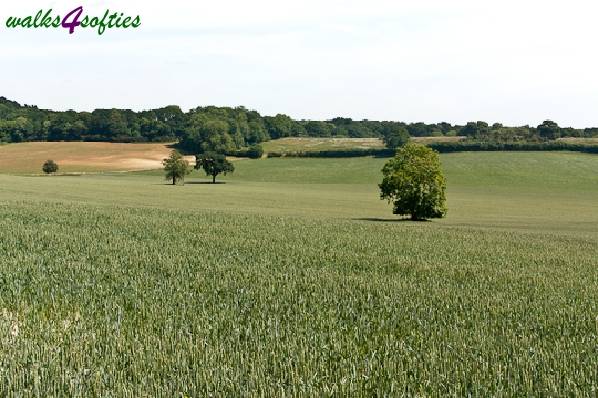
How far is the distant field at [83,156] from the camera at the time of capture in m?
138

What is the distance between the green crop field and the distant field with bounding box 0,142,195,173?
362 feet

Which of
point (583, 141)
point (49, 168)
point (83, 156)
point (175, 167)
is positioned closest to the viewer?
point (175, 167)

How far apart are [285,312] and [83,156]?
490 feet

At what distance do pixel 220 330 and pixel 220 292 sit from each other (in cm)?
397

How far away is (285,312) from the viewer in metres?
13.7

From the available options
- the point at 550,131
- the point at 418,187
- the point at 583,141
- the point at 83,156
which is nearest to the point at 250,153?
the point at 83,156

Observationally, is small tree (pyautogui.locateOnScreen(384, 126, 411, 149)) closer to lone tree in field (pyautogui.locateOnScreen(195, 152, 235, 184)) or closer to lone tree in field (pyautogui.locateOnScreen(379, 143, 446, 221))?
lone tree in field (pyautogui.locateOnScreen(195, 152, 235, 184))

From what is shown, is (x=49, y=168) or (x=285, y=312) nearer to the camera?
(x=285, y=312)

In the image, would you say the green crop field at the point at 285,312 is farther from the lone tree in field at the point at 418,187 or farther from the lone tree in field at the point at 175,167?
the lone tree in field at the point at 175,167

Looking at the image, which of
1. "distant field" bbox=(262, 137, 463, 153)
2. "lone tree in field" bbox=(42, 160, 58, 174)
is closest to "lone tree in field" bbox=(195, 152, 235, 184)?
"lone tree in field" bbox=(42, 160, 58, 174)

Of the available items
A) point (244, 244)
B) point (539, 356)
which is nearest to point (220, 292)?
point (539, 356)

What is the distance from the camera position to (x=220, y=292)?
52.0 feet

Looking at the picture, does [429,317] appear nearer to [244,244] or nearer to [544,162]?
[244,244]

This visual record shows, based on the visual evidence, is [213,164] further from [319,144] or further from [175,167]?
[319,144]
